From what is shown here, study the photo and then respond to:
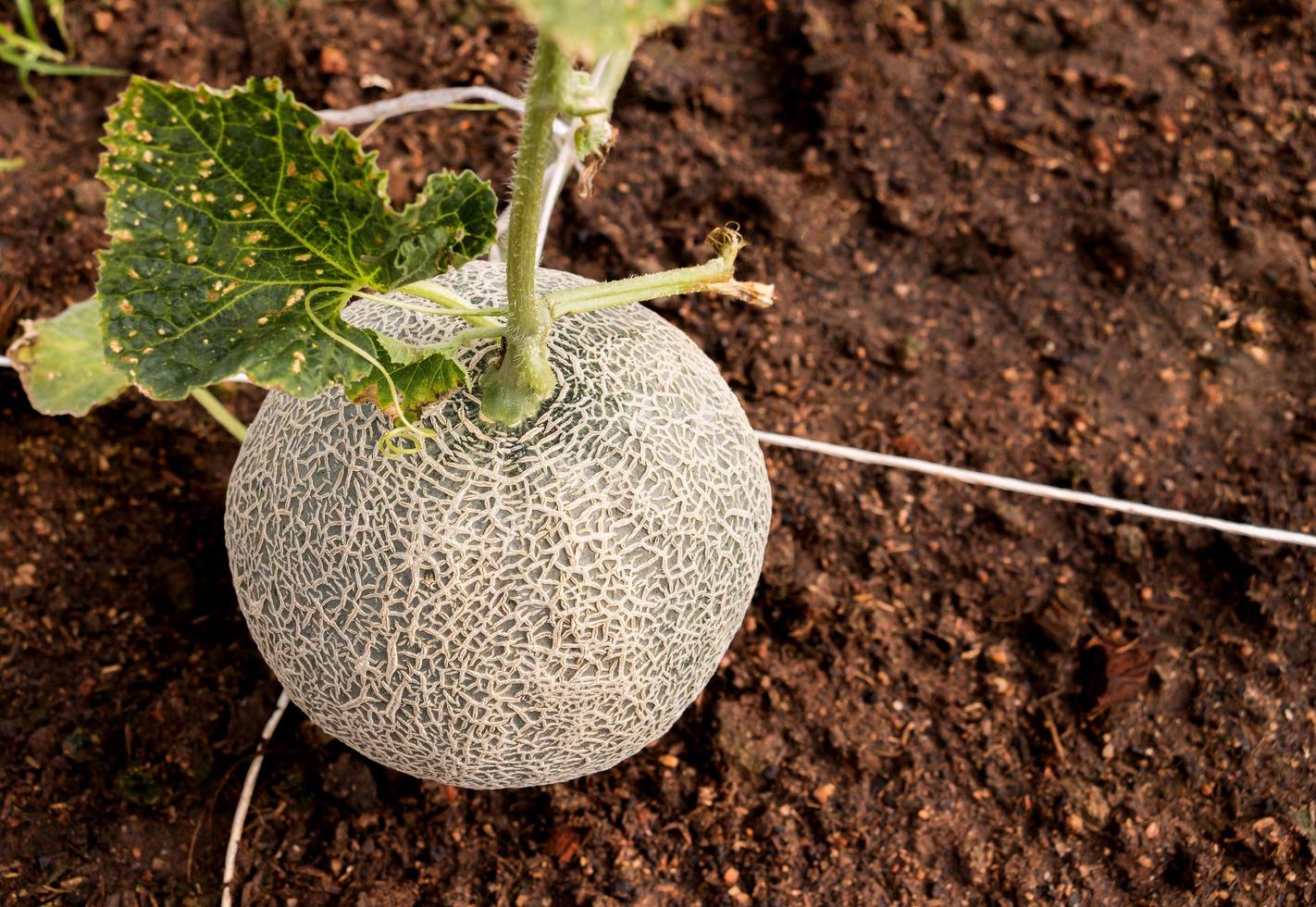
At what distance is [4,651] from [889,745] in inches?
68.2

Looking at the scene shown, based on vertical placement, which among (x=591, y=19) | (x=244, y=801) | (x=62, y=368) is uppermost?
(x=591, y=19)

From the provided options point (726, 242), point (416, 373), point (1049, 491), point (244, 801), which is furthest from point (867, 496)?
point (244, 801)

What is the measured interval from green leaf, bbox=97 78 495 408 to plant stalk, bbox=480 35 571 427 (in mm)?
101

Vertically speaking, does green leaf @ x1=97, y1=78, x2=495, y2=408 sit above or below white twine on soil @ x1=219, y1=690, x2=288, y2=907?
above

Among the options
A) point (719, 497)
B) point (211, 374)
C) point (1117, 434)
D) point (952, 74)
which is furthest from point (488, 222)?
point (952, 74)

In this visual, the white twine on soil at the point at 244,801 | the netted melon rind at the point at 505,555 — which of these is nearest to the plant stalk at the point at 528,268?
the netted melon rind at the point at 505,555

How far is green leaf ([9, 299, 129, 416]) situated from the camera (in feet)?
6.86

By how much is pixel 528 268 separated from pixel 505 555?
1.30 ft

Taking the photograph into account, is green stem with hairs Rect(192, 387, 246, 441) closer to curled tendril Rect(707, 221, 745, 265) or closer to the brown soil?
the brown soil

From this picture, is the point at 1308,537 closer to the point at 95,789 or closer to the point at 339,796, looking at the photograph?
the point at 339,796

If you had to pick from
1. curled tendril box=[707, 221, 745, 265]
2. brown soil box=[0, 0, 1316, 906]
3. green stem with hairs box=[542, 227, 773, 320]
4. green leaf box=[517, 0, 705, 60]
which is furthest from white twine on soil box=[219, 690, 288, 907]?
green leaf box=[517, 0, 705, 60]

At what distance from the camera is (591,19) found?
0.86 m

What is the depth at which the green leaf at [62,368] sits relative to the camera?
2.09 m

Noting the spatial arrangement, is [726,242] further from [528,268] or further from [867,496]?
[867,496]
